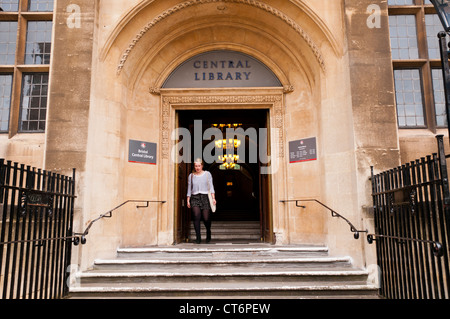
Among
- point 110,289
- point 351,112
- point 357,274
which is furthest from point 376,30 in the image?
point 110,289

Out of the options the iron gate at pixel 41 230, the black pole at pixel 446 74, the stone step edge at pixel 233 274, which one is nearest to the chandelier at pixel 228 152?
the stone step edge at pixel 233 274

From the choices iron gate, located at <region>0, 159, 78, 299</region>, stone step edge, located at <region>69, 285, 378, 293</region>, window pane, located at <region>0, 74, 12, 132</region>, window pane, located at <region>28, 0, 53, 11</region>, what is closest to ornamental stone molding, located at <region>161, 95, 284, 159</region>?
iron gate, located at <region>0, 159, 78, 299</region>

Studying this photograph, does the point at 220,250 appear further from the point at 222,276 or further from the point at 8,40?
the point at 8,40

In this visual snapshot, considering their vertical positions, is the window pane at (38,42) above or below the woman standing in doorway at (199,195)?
above

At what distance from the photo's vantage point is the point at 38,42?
7.85m

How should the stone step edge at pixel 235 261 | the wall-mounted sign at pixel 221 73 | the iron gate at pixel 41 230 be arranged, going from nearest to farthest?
the iron gate at pixel 41 230 → the stone step edge at pixel 235 261 → the wall-mounted sign at pixel 221 73

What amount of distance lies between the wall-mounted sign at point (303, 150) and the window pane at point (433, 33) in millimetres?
2996

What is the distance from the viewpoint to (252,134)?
10016 mm

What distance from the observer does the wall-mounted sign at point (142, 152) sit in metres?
7.75

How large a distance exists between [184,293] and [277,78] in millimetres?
5236

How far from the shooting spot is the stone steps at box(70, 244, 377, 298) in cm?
531

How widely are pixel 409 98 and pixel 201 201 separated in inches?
189

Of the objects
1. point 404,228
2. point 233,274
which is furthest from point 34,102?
point 404,228

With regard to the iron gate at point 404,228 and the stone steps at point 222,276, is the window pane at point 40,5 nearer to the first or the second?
the stone steps at point 222,276
